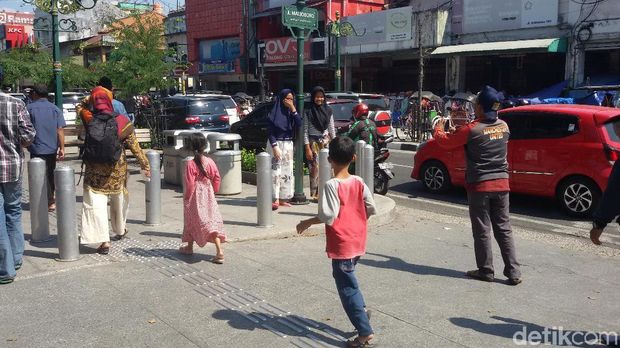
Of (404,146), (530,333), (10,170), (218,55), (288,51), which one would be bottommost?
(530,333)

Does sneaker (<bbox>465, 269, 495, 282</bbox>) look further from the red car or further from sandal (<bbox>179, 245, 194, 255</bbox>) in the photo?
the red car

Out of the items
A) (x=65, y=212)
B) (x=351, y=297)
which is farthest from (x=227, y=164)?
(x=351, y=297)

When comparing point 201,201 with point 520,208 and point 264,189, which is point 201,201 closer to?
point 264,189

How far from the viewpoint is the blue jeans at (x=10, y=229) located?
17.0 ft

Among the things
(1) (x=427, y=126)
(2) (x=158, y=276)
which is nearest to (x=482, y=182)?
(2) (x=158, y=276)

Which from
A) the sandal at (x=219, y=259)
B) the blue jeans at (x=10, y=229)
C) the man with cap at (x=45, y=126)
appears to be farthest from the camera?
the man with cap at (x=45, y=126)

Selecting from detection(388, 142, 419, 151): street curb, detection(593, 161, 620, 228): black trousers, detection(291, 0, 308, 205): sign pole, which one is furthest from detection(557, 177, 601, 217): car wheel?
detection(388, 142, 419, 151): street curb

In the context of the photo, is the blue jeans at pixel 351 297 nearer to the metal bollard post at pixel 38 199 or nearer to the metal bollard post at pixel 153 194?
the metal bollard post at pixel 38 199

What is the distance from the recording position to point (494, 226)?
5.62 metres

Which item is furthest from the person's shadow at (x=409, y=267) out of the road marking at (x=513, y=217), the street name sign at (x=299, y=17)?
the street name sign at (x=299, y=17)

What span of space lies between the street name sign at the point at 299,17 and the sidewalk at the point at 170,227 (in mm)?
2616

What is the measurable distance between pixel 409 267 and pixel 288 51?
30411mm

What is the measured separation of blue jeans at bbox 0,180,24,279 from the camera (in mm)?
5168

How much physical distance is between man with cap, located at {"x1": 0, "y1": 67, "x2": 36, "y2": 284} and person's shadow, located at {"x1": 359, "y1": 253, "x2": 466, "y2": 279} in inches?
133
